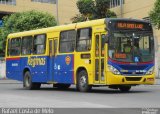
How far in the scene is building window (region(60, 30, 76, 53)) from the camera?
22417 mm

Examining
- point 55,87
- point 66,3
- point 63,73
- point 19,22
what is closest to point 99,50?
point 63,73

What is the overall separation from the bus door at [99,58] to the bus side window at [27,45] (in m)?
6.04

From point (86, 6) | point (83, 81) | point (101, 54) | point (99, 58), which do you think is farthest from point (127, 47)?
point (86, 6)

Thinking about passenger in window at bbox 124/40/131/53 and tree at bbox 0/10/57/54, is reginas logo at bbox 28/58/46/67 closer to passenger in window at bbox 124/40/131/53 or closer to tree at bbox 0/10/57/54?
passenger in window at bbox 124/40/131/53

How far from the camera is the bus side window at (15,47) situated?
2723 cm

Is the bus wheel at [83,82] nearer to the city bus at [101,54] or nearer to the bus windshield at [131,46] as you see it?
the city bus at [101,54]

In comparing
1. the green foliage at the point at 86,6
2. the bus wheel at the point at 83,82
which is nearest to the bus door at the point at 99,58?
the bus wheel at the point at 83,82

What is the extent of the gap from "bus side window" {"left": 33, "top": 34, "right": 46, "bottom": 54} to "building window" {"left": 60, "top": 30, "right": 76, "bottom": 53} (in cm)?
172

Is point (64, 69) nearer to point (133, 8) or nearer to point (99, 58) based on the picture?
point (99, 58)

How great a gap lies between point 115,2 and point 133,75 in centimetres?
5144

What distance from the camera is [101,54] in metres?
20.6

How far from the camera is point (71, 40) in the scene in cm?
2252

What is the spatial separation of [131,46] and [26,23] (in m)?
41.2

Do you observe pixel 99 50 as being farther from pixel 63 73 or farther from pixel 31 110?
pixel 31 110
